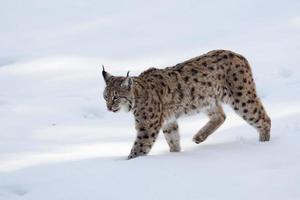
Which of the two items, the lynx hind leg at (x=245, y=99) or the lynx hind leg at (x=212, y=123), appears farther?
the lynx hind leg at (x=212, y=123)

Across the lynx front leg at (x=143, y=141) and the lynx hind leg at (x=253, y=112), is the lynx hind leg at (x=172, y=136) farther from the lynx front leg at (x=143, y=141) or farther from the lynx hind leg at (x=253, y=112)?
the lynx hind leg at (x=253, y=112)

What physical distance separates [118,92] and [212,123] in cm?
167

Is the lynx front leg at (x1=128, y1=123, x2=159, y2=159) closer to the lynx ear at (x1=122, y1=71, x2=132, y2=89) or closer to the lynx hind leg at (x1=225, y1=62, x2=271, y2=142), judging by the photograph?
the lynx ear at (x1=122, y1=71, x2=132, y2=89)

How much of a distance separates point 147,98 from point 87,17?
11.4 meters

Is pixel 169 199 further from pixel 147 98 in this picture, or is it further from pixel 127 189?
pixel 147 98

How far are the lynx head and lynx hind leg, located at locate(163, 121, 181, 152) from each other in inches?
31.0

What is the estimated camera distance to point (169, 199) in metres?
6.29

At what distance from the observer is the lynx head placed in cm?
826

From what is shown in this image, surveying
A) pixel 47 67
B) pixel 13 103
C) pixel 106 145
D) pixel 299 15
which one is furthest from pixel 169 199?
pixel 299 15

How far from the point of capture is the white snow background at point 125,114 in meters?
6.77

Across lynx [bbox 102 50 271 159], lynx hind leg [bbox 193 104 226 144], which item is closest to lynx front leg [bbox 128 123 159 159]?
lynx [bbox 102 50 271 159]

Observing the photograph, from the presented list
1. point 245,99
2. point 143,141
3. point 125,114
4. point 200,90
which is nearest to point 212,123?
point 200,90

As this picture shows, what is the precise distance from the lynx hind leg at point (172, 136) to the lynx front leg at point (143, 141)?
0.42 metres

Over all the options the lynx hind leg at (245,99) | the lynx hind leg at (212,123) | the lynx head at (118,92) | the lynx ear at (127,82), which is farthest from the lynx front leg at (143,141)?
the lynx hind leg at (245,99)
